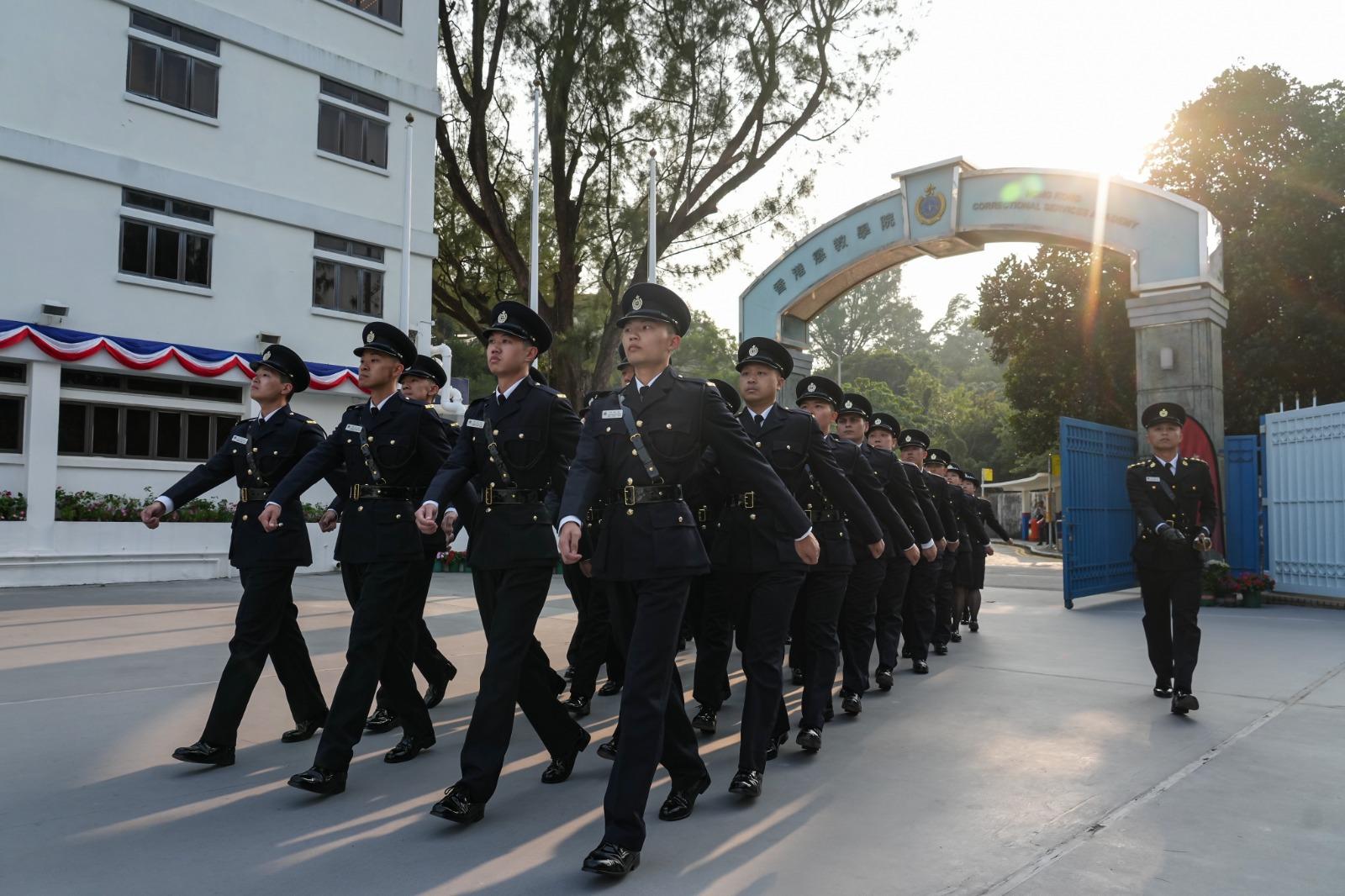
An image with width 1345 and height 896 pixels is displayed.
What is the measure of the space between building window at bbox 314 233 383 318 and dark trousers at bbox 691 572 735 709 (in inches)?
553

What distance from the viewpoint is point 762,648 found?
15.2 ft

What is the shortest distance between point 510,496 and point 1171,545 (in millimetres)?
4401

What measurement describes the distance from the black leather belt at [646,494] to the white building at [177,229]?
12428mm

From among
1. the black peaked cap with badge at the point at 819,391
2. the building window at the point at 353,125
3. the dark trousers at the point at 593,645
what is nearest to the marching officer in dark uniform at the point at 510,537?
the dark trousers at the point at 593,645

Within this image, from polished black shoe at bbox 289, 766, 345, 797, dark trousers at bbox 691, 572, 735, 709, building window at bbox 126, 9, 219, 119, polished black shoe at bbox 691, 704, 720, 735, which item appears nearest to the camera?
polished black shoe at bbox 289, 766, 345, 797

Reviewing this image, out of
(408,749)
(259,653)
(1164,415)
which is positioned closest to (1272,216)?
(1164,415)

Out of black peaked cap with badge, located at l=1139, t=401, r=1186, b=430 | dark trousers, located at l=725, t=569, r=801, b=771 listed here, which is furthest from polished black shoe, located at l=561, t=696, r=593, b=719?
black peaked cap with badge, located at l=1139, t=401, r=1186, b=430

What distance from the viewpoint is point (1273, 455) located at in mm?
13578

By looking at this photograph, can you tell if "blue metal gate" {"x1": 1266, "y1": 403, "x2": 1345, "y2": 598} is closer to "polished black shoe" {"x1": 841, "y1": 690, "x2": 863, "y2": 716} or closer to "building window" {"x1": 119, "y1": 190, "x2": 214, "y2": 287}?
"polished black shoe" {"x1": 841, "y1": 690, "x2": 863, "y2": 716}

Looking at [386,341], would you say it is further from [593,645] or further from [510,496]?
[593,645]

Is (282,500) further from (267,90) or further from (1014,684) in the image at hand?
(267,90)

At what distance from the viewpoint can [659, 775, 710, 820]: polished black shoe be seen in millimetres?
4160

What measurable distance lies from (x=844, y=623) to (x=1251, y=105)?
22.9 metres

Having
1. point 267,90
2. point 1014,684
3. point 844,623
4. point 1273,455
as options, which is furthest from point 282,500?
point 267,90
